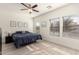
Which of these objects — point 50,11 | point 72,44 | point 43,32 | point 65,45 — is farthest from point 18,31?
point 72,44

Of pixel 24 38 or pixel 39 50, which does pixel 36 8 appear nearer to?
pixel 24 38

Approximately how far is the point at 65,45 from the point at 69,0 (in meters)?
0.98

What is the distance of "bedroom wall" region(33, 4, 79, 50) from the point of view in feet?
6.08

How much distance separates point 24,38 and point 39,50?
16.9 inches

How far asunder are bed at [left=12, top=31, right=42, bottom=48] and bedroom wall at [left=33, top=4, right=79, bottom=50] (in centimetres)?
19

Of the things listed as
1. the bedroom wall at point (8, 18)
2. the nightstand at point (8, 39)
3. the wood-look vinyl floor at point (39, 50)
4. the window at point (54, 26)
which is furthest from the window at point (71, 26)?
the nightstand at point (8, 39)

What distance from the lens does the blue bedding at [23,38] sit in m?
1.91

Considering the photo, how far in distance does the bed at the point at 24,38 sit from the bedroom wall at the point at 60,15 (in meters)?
0.19

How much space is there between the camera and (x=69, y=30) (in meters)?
1.94

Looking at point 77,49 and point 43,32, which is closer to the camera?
point 77,49

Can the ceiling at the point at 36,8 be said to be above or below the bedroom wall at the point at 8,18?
above

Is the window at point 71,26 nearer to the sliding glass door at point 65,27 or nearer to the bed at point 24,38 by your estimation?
the sliding glass door at point 65,27

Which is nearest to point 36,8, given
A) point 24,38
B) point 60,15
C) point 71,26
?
point 60,15
